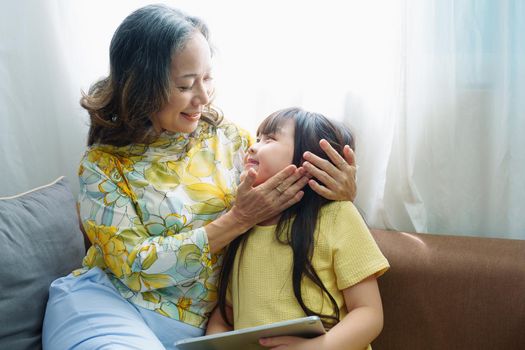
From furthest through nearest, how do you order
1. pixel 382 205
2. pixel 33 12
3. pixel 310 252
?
pixel 33 12 < pixel 382 205 < pixel 310 252

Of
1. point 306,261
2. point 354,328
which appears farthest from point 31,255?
point 354,328

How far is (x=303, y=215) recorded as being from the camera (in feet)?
4.71

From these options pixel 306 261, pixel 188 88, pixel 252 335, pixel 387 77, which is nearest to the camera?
pixel 252 335

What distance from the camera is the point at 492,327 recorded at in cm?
150

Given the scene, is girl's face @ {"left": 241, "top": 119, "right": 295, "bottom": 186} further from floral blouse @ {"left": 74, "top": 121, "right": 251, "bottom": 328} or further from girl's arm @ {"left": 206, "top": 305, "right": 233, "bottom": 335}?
girl's arm @ {"left": 206, "top": 305, "right": 233, "bottom": 335}

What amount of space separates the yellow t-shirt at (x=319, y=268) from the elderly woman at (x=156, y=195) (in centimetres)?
7

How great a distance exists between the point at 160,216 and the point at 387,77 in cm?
74

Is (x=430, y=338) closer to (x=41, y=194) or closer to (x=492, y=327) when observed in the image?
(x=492, y=327)

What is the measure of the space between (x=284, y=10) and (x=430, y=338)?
3.26 feet

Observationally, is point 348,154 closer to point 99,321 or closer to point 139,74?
point 139,74

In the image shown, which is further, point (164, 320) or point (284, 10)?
point (284, 10)

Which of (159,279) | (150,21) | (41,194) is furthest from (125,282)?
(150,21)

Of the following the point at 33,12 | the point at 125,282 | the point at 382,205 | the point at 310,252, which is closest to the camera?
the point at 310,252

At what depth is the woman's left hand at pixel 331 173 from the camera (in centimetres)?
140
